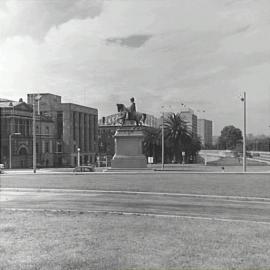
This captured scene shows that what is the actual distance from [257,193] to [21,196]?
11.5 meters

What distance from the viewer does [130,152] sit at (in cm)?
4206

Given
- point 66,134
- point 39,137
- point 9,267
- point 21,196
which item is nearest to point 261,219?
point 9,267

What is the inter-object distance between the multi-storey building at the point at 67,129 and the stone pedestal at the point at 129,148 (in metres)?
69.1

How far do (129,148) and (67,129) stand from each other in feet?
245

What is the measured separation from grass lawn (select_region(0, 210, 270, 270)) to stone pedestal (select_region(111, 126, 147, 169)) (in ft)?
90.6

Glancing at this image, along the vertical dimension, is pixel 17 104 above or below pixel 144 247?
above

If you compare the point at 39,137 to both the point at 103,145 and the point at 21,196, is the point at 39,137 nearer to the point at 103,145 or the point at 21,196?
the point at 103,145

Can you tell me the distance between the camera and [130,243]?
964cm

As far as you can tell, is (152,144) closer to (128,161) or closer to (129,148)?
(128,161)

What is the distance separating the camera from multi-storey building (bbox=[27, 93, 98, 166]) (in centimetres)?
11313

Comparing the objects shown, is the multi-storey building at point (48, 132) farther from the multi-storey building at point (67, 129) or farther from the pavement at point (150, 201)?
the pavement at point (150, 201)

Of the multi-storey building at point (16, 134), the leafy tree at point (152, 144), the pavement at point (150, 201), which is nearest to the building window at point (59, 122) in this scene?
the multi-storey building at point (16, 134)

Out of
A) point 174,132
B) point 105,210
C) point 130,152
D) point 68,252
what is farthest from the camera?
point 174,132

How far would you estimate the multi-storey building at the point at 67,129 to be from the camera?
371 feet
